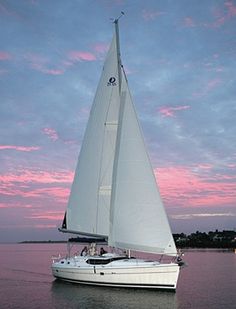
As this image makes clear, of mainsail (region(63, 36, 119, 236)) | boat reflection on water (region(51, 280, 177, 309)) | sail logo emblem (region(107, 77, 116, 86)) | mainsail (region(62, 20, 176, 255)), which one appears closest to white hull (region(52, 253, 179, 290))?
boat reflection on water (region(51, 280, 177, 309))

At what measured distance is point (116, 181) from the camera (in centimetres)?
3578

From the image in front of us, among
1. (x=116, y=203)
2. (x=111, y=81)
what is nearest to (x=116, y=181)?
(x=116, y=203)

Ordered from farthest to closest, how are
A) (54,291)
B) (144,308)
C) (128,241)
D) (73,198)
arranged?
1. (73,198)
2. (54,291)
3. (128,241)
4. (144,308)

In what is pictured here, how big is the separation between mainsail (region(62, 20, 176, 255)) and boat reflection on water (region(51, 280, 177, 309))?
11.4 feet

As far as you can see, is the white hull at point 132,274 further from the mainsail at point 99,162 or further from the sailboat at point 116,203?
the mainsail at point 99,162

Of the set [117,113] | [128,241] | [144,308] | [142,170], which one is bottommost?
[144,308]

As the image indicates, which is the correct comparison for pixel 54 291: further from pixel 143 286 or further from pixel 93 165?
pixel 93 165

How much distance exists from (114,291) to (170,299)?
185 inches

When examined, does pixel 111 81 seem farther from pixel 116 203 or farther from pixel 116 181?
pixel 116 203

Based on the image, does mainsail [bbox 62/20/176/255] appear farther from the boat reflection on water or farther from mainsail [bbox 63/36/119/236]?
the boat reflection on water

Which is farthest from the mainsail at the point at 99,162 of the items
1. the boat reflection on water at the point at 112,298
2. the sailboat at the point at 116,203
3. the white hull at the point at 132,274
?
the boat reflection on water at the point at 112,298

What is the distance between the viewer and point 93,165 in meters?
38.9

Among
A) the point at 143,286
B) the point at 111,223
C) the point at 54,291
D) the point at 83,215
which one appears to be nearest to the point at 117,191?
the point at 111,223

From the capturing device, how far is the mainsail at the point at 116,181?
34062 mm
